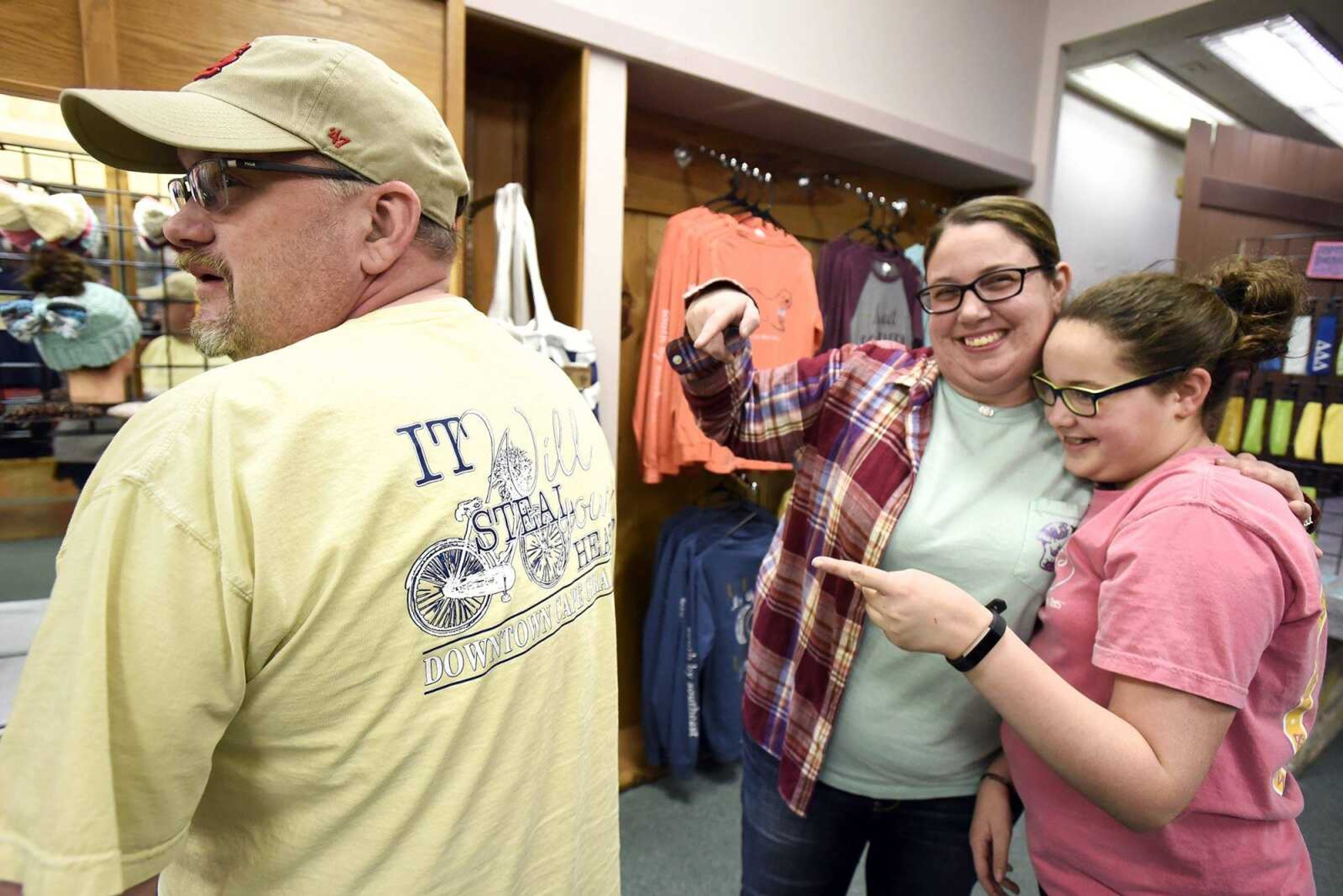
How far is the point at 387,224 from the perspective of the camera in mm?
667

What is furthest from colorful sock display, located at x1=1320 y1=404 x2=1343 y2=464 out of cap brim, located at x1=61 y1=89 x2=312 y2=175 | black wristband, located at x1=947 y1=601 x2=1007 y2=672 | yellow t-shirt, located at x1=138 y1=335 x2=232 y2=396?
yellow t-shirt, located at x1=138 y1=335 x2=232 y2=396

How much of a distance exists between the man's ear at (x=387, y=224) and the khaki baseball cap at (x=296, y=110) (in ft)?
0.05

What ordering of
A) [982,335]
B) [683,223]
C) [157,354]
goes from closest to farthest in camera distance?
[982,335]
[157,354]
[683,223]

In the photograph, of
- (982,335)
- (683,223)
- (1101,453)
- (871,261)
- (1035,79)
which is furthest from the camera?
(1035,79)

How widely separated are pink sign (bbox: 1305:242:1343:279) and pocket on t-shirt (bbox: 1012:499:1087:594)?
1.93 meters

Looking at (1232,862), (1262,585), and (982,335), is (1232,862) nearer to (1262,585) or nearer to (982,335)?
(1262,585)

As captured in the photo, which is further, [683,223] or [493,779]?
[683,223]

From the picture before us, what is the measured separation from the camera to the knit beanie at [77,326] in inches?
47.4

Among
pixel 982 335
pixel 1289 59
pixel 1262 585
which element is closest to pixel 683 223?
pixel 982 335

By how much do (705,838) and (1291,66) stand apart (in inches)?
159

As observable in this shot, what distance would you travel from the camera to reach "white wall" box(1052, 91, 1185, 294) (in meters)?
3.36

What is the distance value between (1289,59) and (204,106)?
4.15 m

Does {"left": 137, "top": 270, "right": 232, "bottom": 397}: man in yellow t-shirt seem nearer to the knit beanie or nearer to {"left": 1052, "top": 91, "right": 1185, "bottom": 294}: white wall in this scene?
the knit beanie

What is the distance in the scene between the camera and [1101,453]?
893mm
